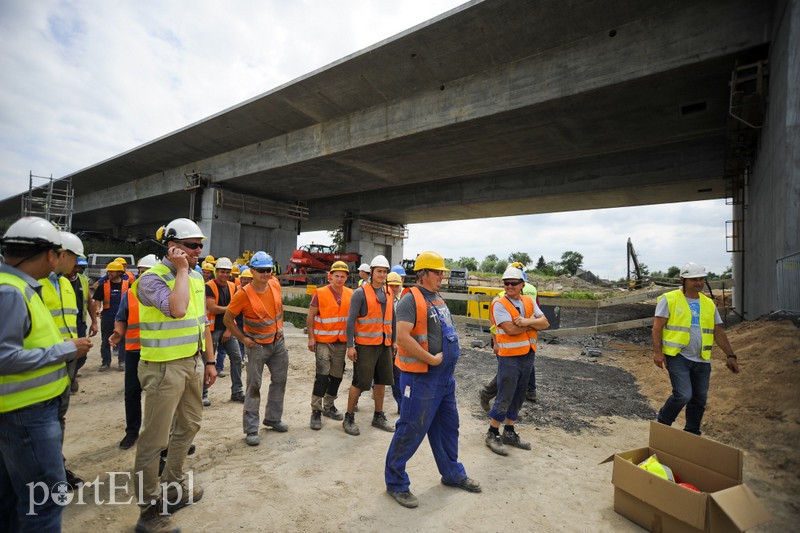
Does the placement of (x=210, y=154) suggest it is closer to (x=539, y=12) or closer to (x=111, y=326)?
(x=111, y=326)

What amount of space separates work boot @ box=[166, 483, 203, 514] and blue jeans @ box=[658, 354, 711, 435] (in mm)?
4507

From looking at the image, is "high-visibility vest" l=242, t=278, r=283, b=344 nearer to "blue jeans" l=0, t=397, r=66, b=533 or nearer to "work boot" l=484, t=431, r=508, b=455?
"blue jeans" l=0, t=397, r=66, b=533

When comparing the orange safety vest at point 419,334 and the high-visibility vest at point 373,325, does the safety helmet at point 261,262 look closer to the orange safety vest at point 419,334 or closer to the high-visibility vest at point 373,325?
the high-visibility vest at point 373,325

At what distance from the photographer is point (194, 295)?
9.64ft

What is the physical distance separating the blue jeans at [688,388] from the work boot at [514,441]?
1.46 m

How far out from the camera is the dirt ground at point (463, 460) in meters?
2.88

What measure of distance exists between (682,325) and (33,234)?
5299mm

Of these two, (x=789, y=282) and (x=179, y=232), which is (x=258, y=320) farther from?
(x=789, y=282)

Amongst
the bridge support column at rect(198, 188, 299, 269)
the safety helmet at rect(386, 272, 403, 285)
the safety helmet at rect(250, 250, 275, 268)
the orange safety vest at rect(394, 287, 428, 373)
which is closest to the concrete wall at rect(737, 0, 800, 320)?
the safety helmet at rect(386, 272, 403, 285)

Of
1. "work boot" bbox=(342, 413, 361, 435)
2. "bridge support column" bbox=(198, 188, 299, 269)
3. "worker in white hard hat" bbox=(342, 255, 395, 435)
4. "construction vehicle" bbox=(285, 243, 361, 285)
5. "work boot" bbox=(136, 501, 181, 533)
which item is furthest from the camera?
"construction vehicle" bbox=(285, 243, 361, 285)

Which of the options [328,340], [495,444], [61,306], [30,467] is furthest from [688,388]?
[61,306]

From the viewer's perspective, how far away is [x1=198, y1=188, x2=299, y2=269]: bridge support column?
18.8 m

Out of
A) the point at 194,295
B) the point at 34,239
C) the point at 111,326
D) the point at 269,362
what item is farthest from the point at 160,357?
the point at 111,326

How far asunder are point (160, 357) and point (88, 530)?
1374 mm
